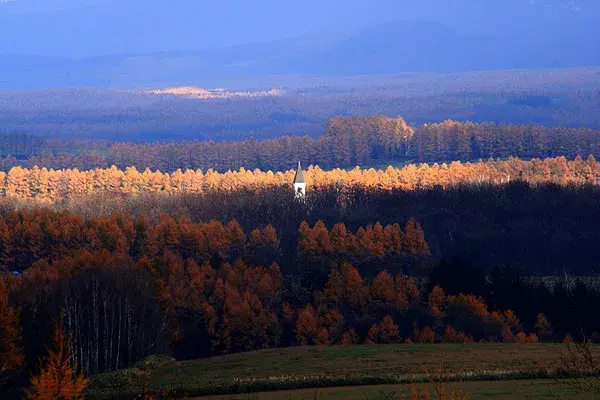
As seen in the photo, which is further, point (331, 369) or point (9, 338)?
point (9, 338)

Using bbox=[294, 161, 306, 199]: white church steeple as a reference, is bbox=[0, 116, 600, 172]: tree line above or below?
below

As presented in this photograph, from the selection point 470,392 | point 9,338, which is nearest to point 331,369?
point 470,392

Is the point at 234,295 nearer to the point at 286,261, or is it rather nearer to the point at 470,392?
the point at 286,261

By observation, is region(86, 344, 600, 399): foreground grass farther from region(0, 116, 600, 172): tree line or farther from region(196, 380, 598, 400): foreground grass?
region(0, 116, 600, 172): tree line

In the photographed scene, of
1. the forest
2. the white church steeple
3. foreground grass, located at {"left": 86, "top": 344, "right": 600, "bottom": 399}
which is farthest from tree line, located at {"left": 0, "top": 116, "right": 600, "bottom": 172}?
foreground grass, located at {"left": 86, "top": 344, "right": 600, "bottom": 399}

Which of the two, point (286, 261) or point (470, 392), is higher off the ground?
point (470, 392)
